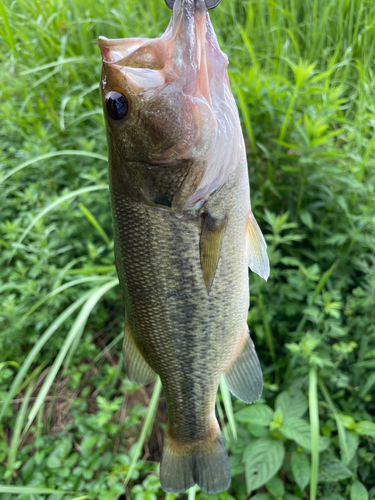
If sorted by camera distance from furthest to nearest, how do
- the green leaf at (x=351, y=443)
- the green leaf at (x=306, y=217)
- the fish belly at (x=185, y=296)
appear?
the green leaf at (x=306, y=217) → the green leaf at (x=351, y=443) → the fish belly at (x=185, y=296)

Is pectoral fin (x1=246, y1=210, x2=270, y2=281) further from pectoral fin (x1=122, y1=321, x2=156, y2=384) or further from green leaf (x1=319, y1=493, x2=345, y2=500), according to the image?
green leaf (x1=319, y1=493, x2=345, y2=500)

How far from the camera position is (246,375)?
105cm

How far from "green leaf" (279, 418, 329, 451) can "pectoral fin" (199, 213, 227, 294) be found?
82 cm

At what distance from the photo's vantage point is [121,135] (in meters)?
0.82

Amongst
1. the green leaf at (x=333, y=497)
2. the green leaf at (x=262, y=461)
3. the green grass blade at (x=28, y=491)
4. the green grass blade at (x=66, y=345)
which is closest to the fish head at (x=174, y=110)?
the green grass blade at (x=66, y=345)

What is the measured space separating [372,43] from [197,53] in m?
2.14

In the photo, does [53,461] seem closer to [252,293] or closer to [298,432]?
Answer: [298,432]

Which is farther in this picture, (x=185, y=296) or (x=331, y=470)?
(x=331, y=470)

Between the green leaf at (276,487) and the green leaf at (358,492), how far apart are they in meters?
0.27

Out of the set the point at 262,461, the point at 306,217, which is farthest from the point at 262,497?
the point at 306,217

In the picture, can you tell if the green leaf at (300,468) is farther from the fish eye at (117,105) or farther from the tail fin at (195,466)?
the fish eye at (117,105)

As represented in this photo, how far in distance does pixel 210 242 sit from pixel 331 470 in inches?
46.1

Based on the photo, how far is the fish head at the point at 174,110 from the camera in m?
0.76

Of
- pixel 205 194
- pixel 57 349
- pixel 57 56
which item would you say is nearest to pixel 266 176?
pixel 205 194
